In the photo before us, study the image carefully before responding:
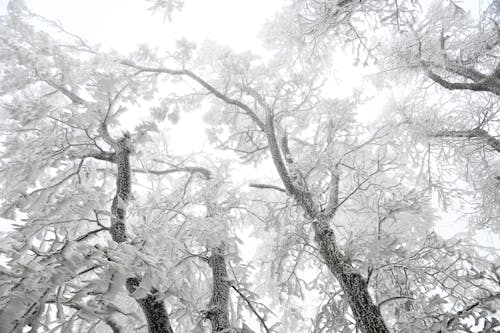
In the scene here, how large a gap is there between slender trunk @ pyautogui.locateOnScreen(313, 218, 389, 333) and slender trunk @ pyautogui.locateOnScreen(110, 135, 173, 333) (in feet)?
7.61

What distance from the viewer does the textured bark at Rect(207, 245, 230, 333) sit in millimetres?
4410

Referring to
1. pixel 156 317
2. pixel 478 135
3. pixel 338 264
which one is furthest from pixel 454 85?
pixel 156 317

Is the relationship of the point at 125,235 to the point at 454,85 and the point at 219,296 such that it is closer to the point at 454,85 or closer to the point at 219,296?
the point at 219,296

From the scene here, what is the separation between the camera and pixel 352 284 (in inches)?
170

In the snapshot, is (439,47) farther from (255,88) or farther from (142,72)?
(142,72)

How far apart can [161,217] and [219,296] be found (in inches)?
68.1

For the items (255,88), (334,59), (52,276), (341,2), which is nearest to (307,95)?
(255,88)

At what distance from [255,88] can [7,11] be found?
4646 millimetres

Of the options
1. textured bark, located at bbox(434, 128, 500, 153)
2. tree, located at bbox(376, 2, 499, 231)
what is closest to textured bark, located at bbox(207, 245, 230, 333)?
tree, located at bbox(376, 2, 499, 231)

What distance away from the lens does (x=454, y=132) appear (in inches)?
288

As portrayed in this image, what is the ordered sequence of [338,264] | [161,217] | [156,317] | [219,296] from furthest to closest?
[219,296]
[338,264]
[161,217]
[156,317]

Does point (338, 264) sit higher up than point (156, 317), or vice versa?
point (338, 264)

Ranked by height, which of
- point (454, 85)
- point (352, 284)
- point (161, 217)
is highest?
point (454, 85)

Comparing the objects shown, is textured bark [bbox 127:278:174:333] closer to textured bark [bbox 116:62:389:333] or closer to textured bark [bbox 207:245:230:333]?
textured bark [bbox 207:245:230:333]
